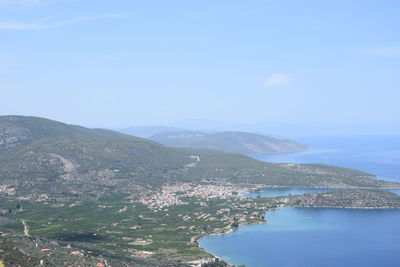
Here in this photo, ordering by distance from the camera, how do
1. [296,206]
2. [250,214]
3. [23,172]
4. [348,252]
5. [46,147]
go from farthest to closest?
[46,147] → [23,172] → [296,206] → [250,214] → [348,252]

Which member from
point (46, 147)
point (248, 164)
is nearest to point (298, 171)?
point (248, 164)

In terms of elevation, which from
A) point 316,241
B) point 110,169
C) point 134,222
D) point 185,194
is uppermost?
point 110,169

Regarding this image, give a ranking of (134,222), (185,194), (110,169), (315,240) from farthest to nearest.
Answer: (110,169) → (185,194) → (134,222) → (315,240)

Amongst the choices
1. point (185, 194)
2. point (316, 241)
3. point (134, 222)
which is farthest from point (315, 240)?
point (185, 194)

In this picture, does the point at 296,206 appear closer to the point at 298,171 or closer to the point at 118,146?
the point at 298,171

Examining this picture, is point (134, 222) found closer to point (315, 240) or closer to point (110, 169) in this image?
point (315, 240)

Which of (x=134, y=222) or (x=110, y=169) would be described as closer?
(x=134, y=222)

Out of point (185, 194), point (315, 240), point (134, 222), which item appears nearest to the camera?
point (315, 240)

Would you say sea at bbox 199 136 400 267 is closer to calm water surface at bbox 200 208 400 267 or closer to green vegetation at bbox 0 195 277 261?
calm water surface at bbox 200 208 400 267

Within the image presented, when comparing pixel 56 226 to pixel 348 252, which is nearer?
pixel 348 252
